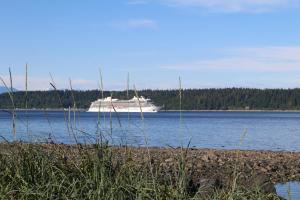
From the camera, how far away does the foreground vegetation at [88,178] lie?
5.16 metres

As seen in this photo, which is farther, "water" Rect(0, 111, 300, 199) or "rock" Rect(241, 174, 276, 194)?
"rock" Rect(241, 174, 276, 194)

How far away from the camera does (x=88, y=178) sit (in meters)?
5.36

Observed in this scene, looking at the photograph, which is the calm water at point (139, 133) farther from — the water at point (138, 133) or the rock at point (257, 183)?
the rock at point (257, 183)

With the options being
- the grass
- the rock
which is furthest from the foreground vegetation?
the rock

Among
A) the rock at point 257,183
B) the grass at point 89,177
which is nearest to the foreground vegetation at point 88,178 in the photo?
the grass at point 89,177

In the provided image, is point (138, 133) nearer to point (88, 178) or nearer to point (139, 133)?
point (139, 133)

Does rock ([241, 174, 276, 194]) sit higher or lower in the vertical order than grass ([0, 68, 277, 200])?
lower

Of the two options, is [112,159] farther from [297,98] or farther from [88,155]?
[297,98]

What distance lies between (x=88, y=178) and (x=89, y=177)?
15 millimetres

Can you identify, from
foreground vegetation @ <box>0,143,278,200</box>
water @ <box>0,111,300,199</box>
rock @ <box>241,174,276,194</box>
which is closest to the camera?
foreground vegetation @ <box>0,143,278,200</box>

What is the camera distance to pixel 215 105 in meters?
181

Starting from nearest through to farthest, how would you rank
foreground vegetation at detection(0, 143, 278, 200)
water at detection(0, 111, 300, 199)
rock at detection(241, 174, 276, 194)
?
foreground vegetation at detection(0, 143, 278, 200)
water at detection(0, 111, 300, 199)
rock at detection(241, 174, 276, 194)

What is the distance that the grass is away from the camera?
516cm

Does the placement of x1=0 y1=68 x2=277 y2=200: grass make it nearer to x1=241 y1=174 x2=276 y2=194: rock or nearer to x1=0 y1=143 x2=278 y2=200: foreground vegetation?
x1=0 y1=143 x2=278 y2=200: foreground vegetation
